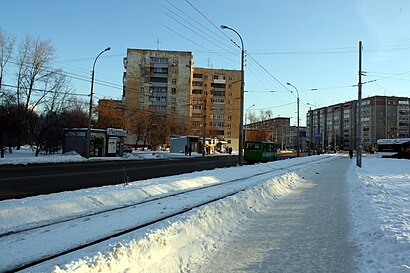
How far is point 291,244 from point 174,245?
89.8 inches

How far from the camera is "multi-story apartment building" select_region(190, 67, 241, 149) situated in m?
102

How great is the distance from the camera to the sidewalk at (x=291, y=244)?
19.3ft

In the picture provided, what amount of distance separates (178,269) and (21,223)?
4.72 metres

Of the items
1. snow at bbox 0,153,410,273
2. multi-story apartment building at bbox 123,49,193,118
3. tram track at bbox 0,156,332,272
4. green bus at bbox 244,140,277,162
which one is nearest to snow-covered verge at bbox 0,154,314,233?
snow at bbox 0,153,410,273

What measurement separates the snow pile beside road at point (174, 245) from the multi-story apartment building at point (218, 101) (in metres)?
92.0

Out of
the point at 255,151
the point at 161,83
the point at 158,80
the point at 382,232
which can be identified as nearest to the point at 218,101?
the point at 161,83

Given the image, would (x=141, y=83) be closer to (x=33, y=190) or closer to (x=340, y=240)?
(x=33, y=190)

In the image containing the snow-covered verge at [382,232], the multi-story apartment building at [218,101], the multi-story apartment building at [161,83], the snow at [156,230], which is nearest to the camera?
the snow at [156,230]

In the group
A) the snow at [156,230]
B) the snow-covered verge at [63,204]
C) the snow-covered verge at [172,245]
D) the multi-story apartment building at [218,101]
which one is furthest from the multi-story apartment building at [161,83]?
the snow-covered verge at [172,245]

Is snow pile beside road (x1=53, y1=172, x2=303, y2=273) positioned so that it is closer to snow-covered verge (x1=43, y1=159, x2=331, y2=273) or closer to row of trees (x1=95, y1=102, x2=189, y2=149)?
snow-covered verge (x1=43, y1=159, x2=331, y2=273)

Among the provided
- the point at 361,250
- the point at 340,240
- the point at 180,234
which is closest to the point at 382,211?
the point at 340,240

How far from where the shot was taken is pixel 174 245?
6547 millimetres

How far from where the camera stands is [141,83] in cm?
9294

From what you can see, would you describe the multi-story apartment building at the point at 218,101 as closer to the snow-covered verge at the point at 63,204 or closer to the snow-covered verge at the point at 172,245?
the snow-covered verge at the point at 63,204
